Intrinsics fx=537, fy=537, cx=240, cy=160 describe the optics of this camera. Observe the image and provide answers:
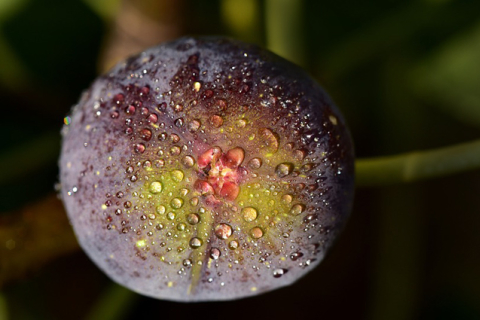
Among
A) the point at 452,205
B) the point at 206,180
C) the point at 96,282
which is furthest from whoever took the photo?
the point at 452,205

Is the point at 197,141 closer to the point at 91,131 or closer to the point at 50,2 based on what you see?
the point at 91,131

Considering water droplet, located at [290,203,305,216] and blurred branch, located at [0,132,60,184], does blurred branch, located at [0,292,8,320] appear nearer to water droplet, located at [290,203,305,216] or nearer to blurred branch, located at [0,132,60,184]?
blurred branch, located at [0,132,60,184]

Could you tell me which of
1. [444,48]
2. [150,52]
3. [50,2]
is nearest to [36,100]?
[50,2]

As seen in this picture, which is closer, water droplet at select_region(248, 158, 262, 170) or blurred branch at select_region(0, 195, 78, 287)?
water droplet at select_region(248, 158, 262, 170)

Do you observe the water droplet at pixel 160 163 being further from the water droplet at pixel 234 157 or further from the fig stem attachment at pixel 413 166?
the fig stem attachment at pixel 413 166

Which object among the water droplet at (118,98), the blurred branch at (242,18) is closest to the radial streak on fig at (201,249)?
the water droplet at (118,98)

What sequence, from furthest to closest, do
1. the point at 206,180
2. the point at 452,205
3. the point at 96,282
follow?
the point at 452,205 → the point at 96,282 → the point at 206,180

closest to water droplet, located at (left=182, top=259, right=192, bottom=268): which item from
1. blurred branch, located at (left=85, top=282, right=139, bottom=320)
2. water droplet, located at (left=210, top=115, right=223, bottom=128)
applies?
water droplet, located at (left=210, top=115, right=223, bottom=128)
